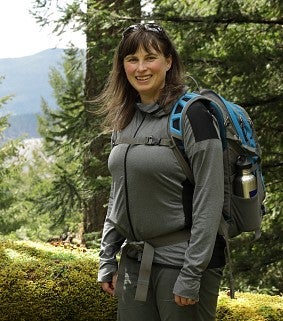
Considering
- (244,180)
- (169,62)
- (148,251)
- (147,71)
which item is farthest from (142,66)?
(148,251)

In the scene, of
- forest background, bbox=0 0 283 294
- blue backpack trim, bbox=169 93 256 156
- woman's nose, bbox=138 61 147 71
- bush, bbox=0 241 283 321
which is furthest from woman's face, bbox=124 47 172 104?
forest background, bbox=0 0 283 294

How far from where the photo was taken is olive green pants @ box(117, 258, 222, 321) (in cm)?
232

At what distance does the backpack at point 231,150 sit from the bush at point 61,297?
2.00m

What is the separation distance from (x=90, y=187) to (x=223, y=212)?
222 inches

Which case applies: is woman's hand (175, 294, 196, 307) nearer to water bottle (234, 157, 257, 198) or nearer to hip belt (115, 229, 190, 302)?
hip belt (115, 229, 190, 302)

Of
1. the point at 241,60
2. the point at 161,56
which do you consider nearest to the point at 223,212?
the point at 161,56

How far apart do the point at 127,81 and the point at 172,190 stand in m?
0.57

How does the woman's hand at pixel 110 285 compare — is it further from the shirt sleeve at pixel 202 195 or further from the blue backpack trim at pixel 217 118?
the blue backpack trim at pixel 217 118

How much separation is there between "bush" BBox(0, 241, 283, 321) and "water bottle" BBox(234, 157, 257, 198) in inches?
82.6

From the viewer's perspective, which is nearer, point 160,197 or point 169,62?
point 160,197

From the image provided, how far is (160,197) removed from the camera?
2338 mm

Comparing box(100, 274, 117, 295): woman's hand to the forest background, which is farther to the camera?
the forest background

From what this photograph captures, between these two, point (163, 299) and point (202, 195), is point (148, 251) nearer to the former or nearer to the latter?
point (163, 299)

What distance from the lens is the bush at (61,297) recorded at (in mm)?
4156
